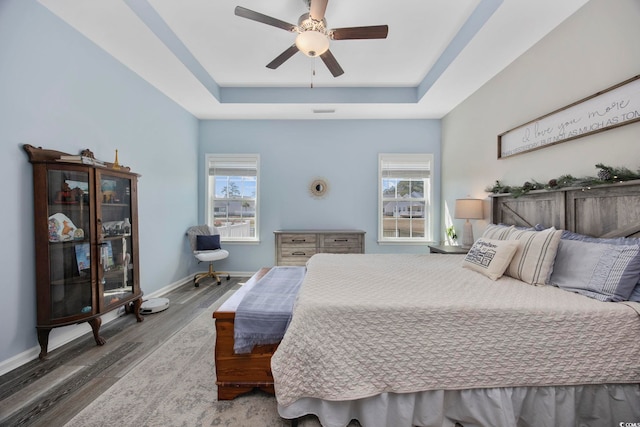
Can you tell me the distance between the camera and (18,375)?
1744mm

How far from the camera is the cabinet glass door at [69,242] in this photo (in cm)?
194

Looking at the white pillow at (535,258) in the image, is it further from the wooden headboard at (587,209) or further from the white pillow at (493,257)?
the wooden headboard at (587,209)

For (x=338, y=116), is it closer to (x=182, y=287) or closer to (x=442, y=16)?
(x=442, y=16)

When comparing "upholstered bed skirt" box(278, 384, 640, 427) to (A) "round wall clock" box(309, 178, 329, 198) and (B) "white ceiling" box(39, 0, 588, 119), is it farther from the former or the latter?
(A) "round wall clock" box(309, 178, 329, 198)

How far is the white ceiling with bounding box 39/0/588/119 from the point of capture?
2.15 metres

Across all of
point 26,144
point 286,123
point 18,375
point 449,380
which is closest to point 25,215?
point 26,144

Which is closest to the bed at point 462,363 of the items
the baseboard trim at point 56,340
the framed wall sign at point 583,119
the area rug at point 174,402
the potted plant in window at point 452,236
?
the area rug at point 174,402

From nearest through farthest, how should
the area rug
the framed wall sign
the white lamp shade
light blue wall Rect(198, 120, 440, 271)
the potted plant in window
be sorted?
the area rug → the framed wall sign → the white lamp shade → the potted plant in window → light blue wall Rect(198, 120, 440, 271)

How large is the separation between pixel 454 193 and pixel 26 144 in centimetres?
494

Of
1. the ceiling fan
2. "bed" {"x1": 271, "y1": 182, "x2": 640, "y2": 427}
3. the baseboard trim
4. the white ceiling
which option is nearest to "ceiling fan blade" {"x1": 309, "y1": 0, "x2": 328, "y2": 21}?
the ceiling fan

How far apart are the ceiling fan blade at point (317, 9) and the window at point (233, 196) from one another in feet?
9.28

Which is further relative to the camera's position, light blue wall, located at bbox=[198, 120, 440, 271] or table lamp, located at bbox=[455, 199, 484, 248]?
light blue wall, located at bbox=[198, 120, 440, 271]

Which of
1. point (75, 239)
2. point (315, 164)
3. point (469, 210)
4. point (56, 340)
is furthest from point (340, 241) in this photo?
point (56, 340)

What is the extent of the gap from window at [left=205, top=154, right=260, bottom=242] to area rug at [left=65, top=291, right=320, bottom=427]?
274 cm
